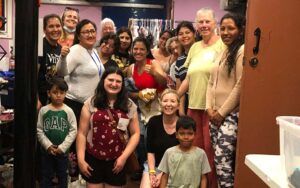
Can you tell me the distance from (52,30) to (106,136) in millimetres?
1073

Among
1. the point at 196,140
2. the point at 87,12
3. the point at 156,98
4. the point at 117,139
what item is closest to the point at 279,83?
the point at 196,140

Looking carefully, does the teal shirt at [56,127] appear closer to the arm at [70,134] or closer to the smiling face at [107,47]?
the arm at [70,134]

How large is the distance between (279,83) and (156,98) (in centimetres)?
136

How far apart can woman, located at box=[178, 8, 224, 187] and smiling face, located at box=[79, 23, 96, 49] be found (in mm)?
782

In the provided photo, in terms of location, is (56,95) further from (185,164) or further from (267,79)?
(267,79)

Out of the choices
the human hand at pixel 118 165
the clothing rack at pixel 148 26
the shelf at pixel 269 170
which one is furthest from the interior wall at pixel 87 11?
the shelf at pixel 269 170

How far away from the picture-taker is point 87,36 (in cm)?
296

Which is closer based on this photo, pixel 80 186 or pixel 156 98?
pixel 80 186

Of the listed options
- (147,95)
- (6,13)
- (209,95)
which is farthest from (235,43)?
(6,13)

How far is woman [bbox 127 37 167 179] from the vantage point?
3346mm

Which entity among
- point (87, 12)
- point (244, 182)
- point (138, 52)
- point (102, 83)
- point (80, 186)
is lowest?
point (80, 186)

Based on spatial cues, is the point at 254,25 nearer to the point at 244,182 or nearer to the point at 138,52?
the point at 244,182

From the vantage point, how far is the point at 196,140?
283cm

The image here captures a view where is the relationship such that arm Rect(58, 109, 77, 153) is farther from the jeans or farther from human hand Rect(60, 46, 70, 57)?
human hand Rect(60, 46, 70, 57)
